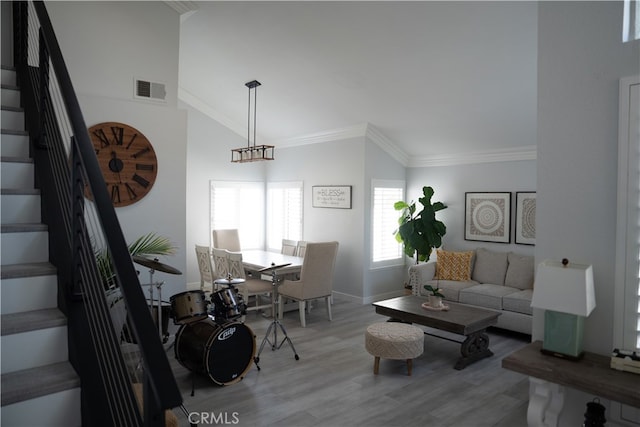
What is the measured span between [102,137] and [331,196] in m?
3.88

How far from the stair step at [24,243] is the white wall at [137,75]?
2212 millimetres

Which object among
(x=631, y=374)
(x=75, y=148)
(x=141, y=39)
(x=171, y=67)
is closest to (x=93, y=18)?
(x=141, y=39)

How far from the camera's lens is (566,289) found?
85.5 inches

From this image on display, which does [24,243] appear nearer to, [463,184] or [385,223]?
[385,223]

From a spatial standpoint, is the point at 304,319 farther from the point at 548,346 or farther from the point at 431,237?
the point at 548,346

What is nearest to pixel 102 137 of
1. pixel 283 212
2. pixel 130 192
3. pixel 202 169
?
pixel 130 192

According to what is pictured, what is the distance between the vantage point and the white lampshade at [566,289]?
2121mm

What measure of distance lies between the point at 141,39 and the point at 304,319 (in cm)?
391

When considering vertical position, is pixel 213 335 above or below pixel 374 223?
below

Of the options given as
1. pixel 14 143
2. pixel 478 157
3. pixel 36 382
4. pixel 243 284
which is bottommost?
pixel 243 284

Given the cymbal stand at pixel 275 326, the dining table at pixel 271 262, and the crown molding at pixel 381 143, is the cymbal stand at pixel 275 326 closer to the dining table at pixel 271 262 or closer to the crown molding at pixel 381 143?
the dining table at pixel 271 262

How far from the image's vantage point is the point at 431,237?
6.44 meters

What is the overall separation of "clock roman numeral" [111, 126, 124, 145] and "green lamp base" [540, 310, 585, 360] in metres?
4.02

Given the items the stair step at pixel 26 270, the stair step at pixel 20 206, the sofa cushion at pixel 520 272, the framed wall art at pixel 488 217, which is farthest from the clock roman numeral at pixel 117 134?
the sofa cushion at pixel 520 272
